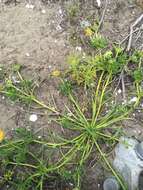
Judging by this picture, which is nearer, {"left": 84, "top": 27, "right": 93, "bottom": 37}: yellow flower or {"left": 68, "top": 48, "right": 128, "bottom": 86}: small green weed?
{"left": 68, "top": 48, "right": 128, "bottom": 86}: small green weed

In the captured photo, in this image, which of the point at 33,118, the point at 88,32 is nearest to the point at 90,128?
the point at 33,118

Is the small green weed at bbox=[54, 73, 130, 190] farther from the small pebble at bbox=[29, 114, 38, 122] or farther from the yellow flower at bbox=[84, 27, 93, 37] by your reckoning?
the yellow flower at bbox=[84, 27, 93, 37]

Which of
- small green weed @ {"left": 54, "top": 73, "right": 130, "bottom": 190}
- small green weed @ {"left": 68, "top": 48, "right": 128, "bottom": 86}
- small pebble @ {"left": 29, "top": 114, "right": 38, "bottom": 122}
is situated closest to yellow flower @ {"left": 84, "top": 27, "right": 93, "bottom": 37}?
small green weed @ {"left": 68, "top": 48, "right": 128, "bottom": 86}

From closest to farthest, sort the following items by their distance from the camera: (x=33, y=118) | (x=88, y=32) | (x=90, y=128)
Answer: (x=90, y=128)
(x=33, y=118)
(x=88, y=32)

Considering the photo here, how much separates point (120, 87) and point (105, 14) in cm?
63

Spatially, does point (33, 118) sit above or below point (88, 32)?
below

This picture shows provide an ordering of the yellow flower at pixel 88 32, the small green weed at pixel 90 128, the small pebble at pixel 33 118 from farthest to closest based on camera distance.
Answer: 1. the yellow flower at pixel 88 32
2. the small pebble at pixel 33 118
3. the small green weed at pixel 90 128

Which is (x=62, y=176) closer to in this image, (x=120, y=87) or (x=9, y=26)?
(x=120, y=87)

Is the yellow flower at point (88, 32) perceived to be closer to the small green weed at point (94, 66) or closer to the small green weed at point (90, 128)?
the small green weed at point (94, 66)

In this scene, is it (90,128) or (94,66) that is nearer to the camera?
(90,128)

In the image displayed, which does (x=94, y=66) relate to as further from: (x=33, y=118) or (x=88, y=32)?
(x=33, y=118)

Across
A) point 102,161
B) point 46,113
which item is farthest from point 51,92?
point 102,161

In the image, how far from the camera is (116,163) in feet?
9.43

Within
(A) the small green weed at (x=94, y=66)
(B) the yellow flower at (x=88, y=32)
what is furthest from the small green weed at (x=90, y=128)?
(B) the yellow flower at (x=88, y=32)
